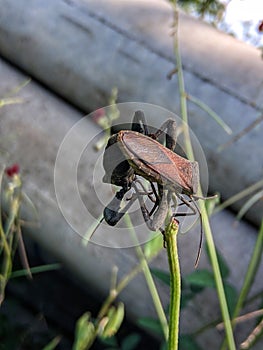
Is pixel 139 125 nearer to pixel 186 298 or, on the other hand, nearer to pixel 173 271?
pixel 173 271

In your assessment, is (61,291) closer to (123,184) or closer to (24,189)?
(24,189)

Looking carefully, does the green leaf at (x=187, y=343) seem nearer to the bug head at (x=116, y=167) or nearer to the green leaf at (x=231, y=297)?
the green leaf at (x=231, y=297)

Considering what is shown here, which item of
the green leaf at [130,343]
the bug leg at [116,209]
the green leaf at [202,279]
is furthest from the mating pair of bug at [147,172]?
the green leaf at [130,343]

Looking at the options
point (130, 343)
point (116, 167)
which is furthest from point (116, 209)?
point (130, 343)

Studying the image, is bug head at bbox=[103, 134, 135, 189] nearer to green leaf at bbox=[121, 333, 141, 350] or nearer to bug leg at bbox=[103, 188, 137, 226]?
bug leg at bbox=[103, 188, 137, 226]

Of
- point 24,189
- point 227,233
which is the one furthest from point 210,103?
point 24,189

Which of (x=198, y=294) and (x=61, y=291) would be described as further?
(x=61, y=291)

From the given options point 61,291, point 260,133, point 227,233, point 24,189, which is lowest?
point 61,291

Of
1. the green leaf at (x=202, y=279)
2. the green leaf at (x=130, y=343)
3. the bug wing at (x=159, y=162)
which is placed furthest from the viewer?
the green leaf at (x=130, y=343)
